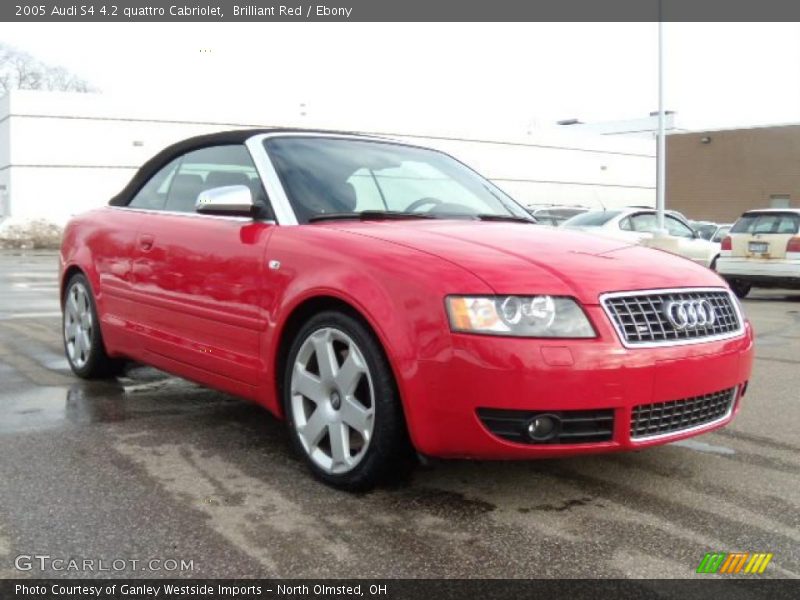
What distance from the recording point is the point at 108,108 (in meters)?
36.8

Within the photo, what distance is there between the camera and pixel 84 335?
5.55 meters

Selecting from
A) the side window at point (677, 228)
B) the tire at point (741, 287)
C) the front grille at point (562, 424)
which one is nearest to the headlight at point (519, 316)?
the front grille at point (562, 424)

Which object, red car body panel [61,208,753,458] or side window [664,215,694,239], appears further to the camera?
side window [664,215,694,239]

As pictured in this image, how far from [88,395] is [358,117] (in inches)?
1538

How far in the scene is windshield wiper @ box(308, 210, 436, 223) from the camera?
3.88 m

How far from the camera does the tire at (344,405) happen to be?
3.23m

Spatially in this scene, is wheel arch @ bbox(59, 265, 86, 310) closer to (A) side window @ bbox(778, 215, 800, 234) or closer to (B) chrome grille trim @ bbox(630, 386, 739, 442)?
(B) chrome grille trim @ bbox(630, 386, 739, 442)

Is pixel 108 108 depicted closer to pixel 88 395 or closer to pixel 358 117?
pixel 358 117

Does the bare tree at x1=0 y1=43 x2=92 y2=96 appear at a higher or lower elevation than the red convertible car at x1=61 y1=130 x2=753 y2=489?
higher

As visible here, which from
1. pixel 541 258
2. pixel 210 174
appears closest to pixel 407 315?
pixel 541 258

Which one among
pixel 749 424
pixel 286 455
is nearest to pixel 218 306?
pixel 286 455

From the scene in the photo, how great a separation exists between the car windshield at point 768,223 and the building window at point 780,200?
29.3m

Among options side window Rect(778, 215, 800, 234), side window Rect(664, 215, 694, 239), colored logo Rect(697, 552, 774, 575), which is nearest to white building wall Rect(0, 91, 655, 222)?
side window Rect(664, 215, 694, 239)

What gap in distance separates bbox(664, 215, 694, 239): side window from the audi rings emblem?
1227 centimetres
